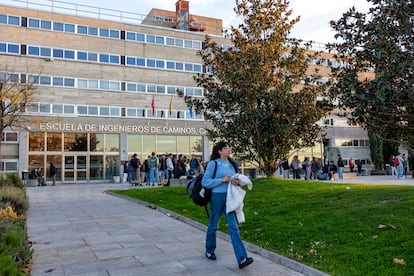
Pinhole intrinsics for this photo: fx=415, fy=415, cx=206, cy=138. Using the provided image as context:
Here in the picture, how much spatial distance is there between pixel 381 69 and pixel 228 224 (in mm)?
3805

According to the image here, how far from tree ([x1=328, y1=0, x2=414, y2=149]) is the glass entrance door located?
28344mm

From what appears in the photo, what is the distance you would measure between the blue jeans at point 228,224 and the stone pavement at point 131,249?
0.24 metres

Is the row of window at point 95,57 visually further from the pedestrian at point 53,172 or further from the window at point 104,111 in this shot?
the pedestrian at point 53,172

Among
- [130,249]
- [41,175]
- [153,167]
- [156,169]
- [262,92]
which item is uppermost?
[262,92]

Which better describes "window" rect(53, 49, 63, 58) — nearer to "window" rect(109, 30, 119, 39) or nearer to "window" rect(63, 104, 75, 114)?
"window" rect(63, 104, 75, 114)

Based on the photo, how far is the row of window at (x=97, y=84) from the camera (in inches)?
1277

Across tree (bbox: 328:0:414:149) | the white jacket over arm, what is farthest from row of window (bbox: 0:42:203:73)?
the white jacket over arm

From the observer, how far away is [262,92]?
16594mm

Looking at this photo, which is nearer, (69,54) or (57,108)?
(57,108)

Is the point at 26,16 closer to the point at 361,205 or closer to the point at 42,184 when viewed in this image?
the point at 42,184

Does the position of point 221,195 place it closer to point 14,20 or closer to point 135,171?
point 135,171

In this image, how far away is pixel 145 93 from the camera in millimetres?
37656

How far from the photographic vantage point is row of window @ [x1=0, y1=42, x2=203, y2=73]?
32.9 m

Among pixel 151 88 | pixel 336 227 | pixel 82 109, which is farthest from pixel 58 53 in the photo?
pixel 336 227
